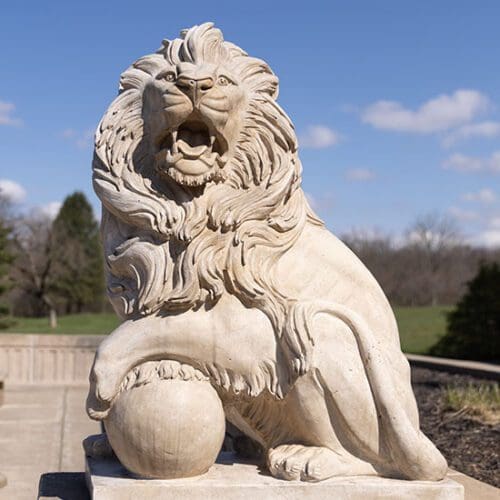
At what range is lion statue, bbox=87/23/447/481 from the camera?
2879 mm

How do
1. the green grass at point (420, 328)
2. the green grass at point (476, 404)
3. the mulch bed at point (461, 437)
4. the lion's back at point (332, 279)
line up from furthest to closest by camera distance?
the green grass at point (420, 328), the green grass at point (476, 404), the mulch bed at point (461, 437), the lion's back at point (332, 279)

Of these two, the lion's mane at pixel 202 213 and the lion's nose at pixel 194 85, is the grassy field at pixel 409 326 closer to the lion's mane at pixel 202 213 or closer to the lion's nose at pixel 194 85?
the lion's mane at pixel 202 213

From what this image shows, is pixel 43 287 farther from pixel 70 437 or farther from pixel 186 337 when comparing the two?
pixel 186 337

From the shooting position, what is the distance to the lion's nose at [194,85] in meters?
2.87

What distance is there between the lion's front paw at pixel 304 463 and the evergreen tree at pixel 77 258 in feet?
116

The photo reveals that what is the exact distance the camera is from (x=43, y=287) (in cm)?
3659

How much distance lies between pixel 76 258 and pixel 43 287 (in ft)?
9.07

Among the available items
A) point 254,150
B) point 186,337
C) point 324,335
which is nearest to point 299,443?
point 324,335

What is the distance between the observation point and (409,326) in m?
23.3

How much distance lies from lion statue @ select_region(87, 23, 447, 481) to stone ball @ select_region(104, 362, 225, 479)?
7cm

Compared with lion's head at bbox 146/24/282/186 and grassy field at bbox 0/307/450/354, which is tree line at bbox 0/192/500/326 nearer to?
grassy field at bbox 0/307/450/354

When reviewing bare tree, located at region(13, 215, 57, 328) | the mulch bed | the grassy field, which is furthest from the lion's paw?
bare tree, located at region(13, 215, 57, 328)

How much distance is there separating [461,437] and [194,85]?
544 centimetres

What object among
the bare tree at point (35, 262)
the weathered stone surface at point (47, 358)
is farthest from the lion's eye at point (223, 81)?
the bare tree at point (35, 262)
